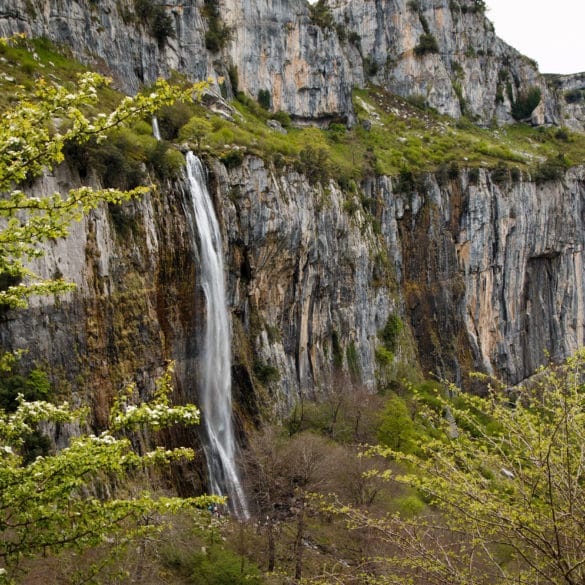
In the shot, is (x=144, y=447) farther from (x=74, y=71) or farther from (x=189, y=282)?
(x=74, y=71)

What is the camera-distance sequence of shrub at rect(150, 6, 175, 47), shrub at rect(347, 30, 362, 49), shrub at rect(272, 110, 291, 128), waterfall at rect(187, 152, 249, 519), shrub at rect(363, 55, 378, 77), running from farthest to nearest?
shrub at rect(363, 55, 378, 77), shrub at rect(347, 30, 362, 49), shrub at rect(272, 110, 291, 128), shrub at rect(150, 6, 175, 47), waterfall at rect(187, 152, 249, 519)

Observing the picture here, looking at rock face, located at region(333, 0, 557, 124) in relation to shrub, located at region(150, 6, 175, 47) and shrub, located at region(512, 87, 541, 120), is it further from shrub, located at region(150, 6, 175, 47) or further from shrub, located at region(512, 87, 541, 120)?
shrub, located at region(150, 6, 175, 47)

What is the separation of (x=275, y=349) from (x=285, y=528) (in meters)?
10.8

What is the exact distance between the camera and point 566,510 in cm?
639

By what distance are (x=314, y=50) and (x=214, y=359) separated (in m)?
37.3

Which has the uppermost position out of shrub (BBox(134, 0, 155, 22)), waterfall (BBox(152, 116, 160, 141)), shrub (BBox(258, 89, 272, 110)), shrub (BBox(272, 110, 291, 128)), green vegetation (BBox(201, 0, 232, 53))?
green vegetation (BBox(201, 0, 232, 53))

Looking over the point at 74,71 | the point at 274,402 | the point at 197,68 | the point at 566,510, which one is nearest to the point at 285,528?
the point at 274,402

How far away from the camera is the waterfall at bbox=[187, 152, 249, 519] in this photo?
21578 mm

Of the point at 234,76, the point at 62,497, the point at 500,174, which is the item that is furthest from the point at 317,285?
the point at 62,497

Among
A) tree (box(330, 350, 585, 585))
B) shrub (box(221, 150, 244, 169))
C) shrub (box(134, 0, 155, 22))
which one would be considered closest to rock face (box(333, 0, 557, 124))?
shrub (box(134, 0, 155, 22))

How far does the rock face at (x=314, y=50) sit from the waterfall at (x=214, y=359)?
11520mm

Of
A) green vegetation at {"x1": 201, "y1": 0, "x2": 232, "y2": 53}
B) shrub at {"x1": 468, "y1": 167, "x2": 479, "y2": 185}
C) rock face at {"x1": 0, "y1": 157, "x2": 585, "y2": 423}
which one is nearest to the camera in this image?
rock face at {"x1": 0, "y1": 157, "x2": 585, "y2": 423}

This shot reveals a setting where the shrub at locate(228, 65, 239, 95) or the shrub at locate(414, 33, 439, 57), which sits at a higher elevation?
the shrub at locate(414, 33, 439, 57)

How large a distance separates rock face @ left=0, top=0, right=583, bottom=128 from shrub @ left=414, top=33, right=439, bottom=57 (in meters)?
0.12
